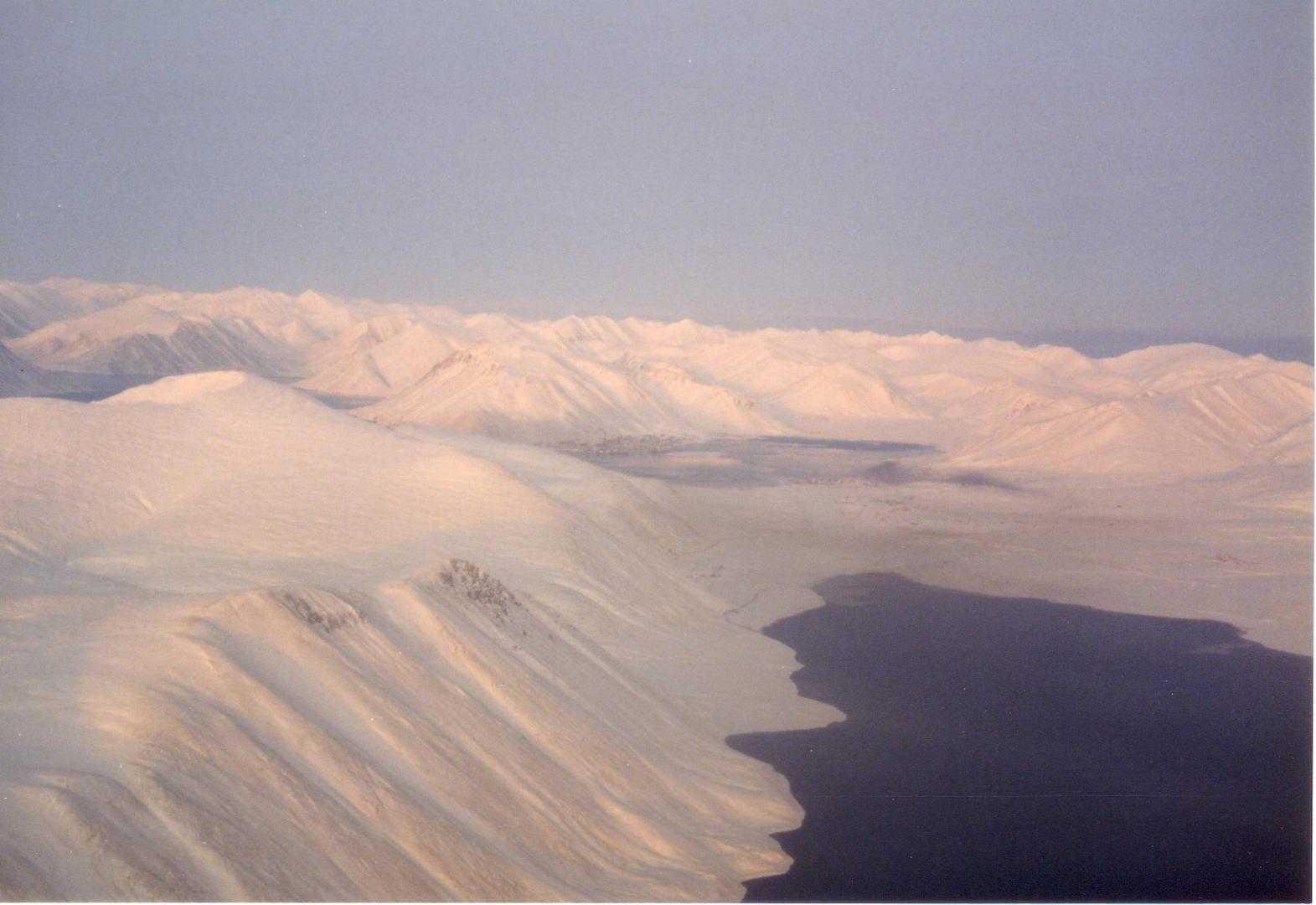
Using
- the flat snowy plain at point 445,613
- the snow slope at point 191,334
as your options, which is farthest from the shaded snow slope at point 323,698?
the snow slope at point 191,334

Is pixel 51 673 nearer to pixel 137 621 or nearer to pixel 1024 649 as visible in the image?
pixel 137 621

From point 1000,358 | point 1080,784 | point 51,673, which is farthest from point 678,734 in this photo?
point 1000,358

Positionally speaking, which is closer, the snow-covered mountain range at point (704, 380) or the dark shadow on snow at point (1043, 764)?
the dark shadow on snow at point (1043, 764)

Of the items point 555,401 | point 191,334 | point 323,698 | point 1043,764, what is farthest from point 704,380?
point 323,698

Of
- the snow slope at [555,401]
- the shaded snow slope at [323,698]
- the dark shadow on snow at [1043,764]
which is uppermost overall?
the snow slope at [555,401]

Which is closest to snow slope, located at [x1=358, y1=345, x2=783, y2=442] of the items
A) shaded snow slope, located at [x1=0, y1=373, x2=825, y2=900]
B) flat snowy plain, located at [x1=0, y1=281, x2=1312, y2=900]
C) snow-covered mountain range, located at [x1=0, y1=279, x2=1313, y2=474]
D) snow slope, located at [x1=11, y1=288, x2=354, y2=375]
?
snow-covered mountain range, located at [x1=0, y1=279, x2=1313, y2=474]

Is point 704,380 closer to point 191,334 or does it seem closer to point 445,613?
point 191,334

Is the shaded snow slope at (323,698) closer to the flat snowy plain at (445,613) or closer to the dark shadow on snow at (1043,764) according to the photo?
the flat snowy plain at (445,613)
